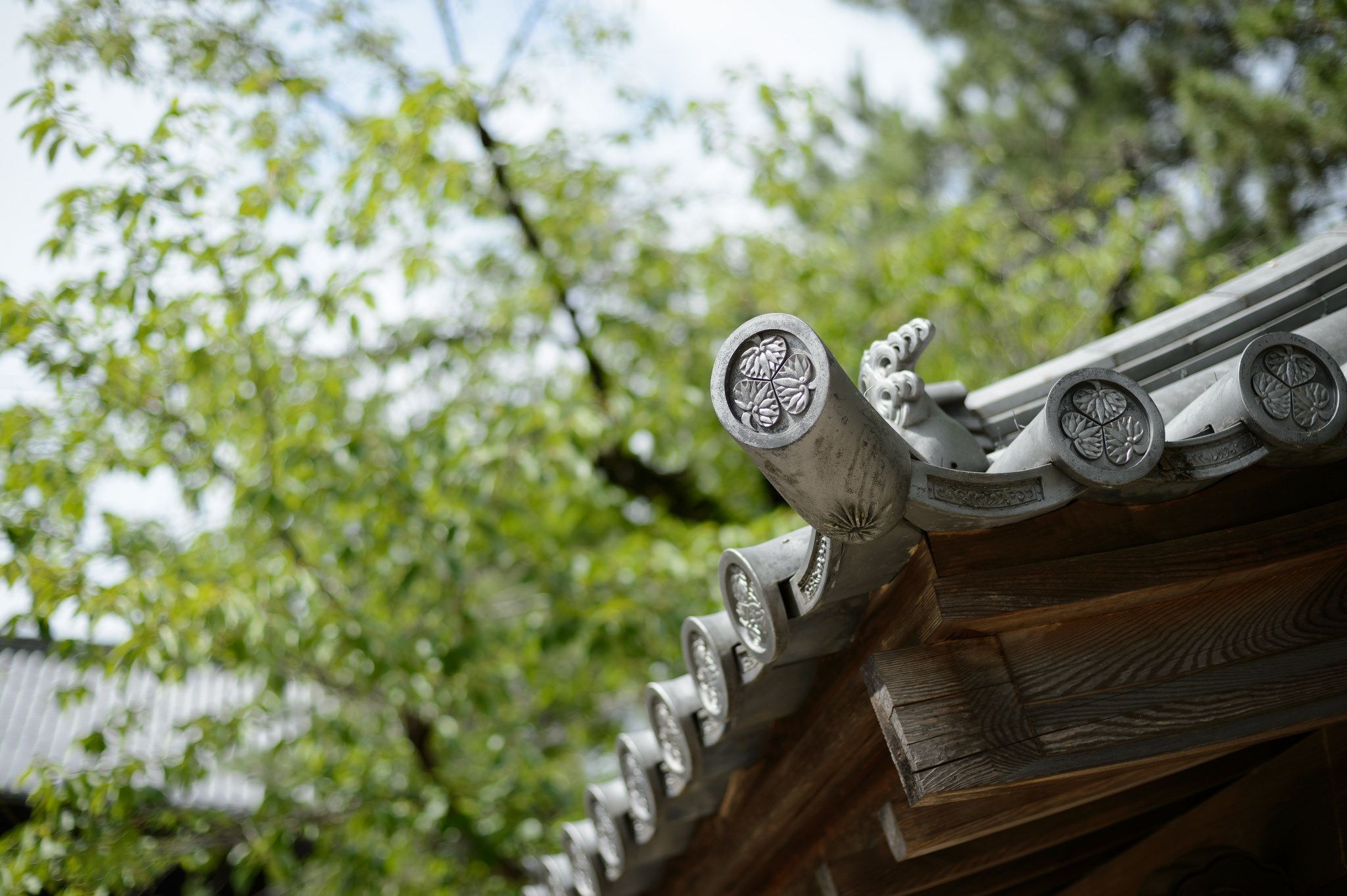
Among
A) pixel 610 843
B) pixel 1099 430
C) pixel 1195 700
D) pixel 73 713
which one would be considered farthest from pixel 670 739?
pixel 73 713

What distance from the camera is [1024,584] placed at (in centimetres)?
146

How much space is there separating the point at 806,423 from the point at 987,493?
1.11 ft

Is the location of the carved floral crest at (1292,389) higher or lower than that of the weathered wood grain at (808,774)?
higher

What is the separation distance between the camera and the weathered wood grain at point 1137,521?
143 cm

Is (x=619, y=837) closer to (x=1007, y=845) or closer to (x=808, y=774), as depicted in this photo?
(x=808, y=774)

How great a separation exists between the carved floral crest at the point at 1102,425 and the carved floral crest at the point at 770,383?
0.41 metres

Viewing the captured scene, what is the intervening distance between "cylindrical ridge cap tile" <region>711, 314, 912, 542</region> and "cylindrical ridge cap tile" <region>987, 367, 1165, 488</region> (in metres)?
0.24

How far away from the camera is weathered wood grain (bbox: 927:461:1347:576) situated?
1.43 m

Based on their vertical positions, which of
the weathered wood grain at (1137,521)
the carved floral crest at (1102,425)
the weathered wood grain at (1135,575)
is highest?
the carved floral crest at (1102,425)

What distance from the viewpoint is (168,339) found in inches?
176

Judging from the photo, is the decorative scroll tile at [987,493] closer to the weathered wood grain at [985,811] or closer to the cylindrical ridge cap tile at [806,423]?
the cylindrical ridge cap tile at [806,423]

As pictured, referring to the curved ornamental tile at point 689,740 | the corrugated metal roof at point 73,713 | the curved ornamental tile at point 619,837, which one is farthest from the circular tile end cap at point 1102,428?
the corrugated metal roof at point 73,713

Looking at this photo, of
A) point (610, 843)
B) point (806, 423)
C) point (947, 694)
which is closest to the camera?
point (806, 423)

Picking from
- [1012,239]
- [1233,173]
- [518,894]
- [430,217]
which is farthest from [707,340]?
[1233,173]
